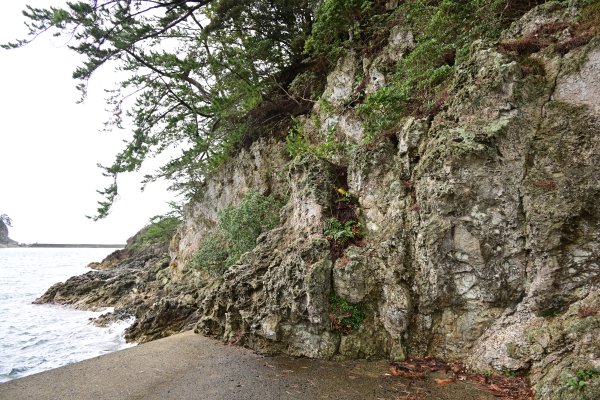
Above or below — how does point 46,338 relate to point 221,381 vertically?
below

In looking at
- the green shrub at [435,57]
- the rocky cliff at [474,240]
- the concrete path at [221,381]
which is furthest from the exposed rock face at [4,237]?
the green shrub at [435,57]

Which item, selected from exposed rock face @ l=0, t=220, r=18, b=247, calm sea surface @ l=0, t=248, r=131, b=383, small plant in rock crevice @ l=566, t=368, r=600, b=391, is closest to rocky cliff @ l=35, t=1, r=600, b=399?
small plant in rock crevice @ l=566, t=368, r=600, b=391

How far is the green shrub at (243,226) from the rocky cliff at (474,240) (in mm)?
3077

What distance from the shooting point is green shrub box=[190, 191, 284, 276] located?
1079 cm

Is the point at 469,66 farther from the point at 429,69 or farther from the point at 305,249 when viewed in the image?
the point at 305,249

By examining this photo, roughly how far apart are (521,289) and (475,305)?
70 centimetres

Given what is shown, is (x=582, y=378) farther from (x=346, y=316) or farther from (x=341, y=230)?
(x=341, y=230)

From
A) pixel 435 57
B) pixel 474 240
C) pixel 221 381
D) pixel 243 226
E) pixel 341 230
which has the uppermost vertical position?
pixel 435 57

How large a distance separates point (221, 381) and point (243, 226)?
6.05 m

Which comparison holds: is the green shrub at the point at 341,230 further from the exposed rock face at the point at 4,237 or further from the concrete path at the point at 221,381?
the exposed rock face at the point at 4,237

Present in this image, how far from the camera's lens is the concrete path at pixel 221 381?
4.67 m

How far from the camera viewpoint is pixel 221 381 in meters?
5.34

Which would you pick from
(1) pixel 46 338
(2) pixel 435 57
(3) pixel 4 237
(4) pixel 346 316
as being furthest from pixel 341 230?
(3) pixel 4 237

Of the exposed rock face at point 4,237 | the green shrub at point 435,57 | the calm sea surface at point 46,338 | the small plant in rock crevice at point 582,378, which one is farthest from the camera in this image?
the exposed rock face at point 4,237
